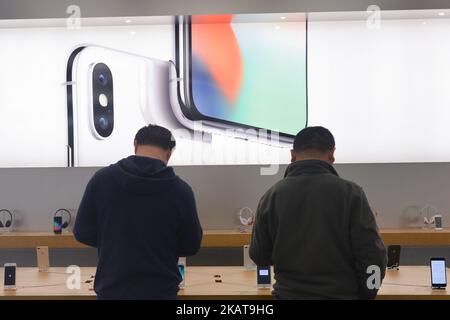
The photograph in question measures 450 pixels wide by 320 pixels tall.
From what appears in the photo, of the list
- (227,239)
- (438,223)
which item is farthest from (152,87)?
(438,223)

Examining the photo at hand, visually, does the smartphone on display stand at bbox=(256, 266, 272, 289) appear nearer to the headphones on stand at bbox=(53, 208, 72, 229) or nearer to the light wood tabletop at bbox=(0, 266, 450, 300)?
the light wood tabletop at bbox=(0, 266, 450, 300)

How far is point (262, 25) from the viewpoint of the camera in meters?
4.46

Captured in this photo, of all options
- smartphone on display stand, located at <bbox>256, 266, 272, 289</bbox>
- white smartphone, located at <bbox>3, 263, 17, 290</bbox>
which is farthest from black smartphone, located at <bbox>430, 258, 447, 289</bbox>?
white smartphone, located at <bbox>3, 263, 17, 290</bbox>

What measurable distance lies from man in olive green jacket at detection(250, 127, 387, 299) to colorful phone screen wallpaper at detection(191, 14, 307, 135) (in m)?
2.41

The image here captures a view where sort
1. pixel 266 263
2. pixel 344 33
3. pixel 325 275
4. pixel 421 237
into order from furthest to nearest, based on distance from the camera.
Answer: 1. pixel 344 33
2. pixel 421 237
3. pixel 266 263
4. pixel 325 275

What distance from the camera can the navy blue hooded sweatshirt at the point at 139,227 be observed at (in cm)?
205

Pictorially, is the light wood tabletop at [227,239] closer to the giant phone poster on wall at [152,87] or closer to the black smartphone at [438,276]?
Result: the giant phone poster on wall at [152,87]

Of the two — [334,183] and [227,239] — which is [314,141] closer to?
[334,183]

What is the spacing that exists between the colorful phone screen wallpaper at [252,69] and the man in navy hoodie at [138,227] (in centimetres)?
239

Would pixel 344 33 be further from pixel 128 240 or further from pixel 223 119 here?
pixel 128 240

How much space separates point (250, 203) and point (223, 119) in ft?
2.60

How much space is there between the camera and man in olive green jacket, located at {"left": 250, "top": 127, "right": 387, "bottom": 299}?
1941mm

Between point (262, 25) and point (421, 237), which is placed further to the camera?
point (262, 25)

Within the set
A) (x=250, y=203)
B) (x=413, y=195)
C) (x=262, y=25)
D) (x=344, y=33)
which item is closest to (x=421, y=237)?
(x=413, y=195)
